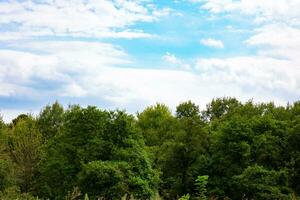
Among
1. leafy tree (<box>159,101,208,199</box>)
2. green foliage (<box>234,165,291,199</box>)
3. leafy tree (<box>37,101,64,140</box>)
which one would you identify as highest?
leafy tree (<box>37,101,64,140</box>)

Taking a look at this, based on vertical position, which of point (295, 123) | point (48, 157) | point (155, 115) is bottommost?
point (48, 157)

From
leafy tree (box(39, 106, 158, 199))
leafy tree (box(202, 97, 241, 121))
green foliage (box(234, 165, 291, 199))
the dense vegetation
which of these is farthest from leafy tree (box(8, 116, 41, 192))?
leafy tree (box(202, 97, 241, 121))

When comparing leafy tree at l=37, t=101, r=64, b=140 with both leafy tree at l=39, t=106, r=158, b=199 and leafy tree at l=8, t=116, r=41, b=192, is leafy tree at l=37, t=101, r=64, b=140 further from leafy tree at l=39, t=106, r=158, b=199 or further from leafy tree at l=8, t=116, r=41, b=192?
leafy tree at l=39, t=106, r=158, b=199

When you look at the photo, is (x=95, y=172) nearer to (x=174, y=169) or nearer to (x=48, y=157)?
(x=48, y=157)

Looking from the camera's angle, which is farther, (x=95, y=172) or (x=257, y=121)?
(x=257, y=121)

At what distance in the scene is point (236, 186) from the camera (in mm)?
57906

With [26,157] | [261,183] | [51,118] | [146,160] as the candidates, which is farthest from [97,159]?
[51,118]

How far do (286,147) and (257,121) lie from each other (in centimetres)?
474

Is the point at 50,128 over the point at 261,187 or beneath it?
over

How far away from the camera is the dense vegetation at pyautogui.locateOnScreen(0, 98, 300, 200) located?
171 feet

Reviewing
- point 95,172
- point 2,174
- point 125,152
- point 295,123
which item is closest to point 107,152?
point 125,152

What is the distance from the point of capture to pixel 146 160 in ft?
181

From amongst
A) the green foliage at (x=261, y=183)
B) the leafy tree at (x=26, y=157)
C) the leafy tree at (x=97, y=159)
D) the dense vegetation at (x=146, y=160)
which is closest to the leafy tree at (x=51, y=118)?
the dense vegetation at (x=146, y=160)

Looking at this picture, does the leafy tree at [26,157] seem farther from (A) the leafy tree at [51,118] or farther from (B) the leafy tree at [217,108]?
(B) the leafy tree at [217,108]
